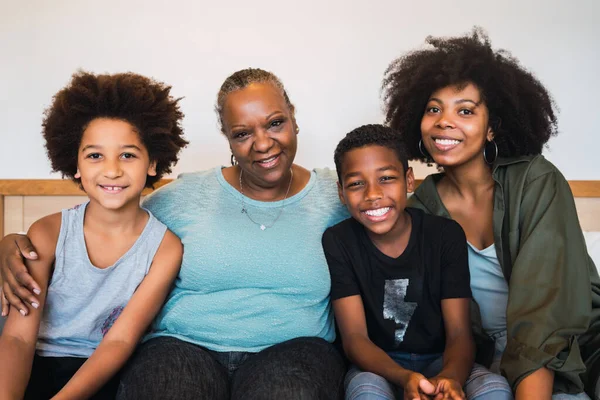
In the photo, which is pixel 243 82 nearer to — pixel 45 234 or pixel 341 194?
pixel 341 194

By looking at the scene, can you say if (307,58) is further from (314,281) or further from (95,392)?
(95,392)

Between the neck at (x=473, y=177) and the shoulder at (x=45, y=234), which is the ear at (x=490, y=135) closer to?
the neck at (x=473, y=177)

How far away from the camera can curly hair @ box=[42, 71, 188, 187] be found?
59.5 inches

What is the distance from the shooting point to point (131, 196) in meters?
1.49

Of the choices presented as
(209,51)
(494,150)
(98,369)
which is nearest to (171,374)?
(98,369)

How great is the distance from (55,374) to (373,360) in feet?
2.48

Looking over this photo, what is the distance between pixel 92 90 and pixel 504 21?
143cm

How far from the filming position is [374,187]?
1495 mm

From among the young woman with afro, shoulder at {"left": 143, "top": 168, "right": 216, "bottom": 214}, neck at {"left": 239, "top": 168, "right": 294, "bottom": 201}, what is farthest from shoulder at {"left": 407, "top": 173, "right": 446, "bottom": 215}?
shoulder at {"left": 143, "top": 168, "right": 216, "bottom": 214}

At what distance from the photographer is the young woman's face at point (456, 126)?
1.54 metres

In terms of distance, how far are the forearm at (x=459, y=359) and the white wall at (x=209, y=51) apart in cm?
93

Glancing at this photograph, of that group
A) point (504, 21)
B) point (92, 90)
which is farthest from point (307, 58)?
point (92, 90)

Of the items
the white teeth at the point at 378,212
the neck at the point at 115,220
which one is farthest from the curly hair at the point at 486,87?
the neck at the point at 115,220

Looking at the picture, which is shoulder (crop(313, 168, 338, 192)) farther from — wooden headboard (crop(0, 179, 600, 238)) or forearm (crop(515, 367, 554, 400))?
forearm (crop(515, 367, 554, 400))
